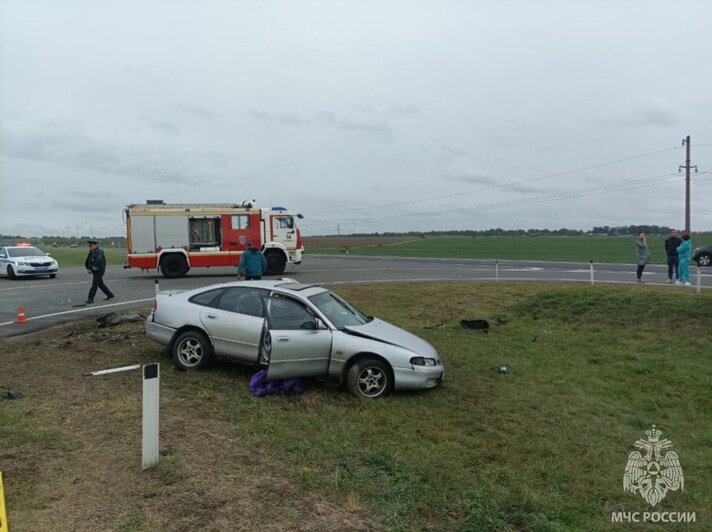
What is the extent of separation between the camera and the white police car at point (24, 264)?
23547 millimetres

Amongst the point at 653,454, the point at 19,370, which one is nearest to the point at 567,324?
the point at 653,454

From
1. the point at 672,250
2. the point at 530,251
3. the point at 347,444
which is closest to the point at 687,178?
the point at 530,251

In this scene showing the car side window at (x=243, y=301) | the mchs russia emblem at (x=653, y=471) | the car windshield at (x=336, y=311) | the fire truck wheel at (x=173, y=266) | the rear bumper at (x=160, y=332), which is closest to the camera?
the mchs russia emblem at (x=653, y=471)

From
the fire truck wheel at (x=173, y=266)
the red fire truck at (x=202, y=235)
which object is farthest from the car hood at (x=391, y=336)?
the fire truck wheel at (x=173, y=266)

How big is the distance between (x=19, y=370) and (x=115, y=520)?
500 centimetres

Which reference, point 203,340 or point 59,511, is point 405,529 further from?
point 203,340

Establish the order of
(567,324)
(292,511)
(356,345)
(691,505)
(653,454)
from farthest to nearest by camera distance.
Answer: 1. (567,324)
2. (356,345)
3. (653,454)
4. (691,505)
5. (292,511)

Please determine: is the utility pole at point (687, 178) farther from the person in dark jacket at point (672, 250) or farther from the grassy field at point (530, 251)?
the person in dark jacket at point (672, 250)

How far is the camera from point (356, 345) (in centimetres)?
694

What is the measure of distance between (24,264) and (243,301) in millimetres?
20421

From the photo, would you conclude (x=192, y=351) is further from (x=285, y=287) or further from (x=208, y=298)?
(x=285, y=287)

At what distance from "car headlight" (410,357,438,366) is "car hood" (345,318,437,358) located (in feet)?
0.25

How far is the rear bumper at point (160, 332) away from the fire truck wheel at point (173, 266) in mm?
15904

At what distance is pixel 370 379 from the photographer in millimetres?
6922
